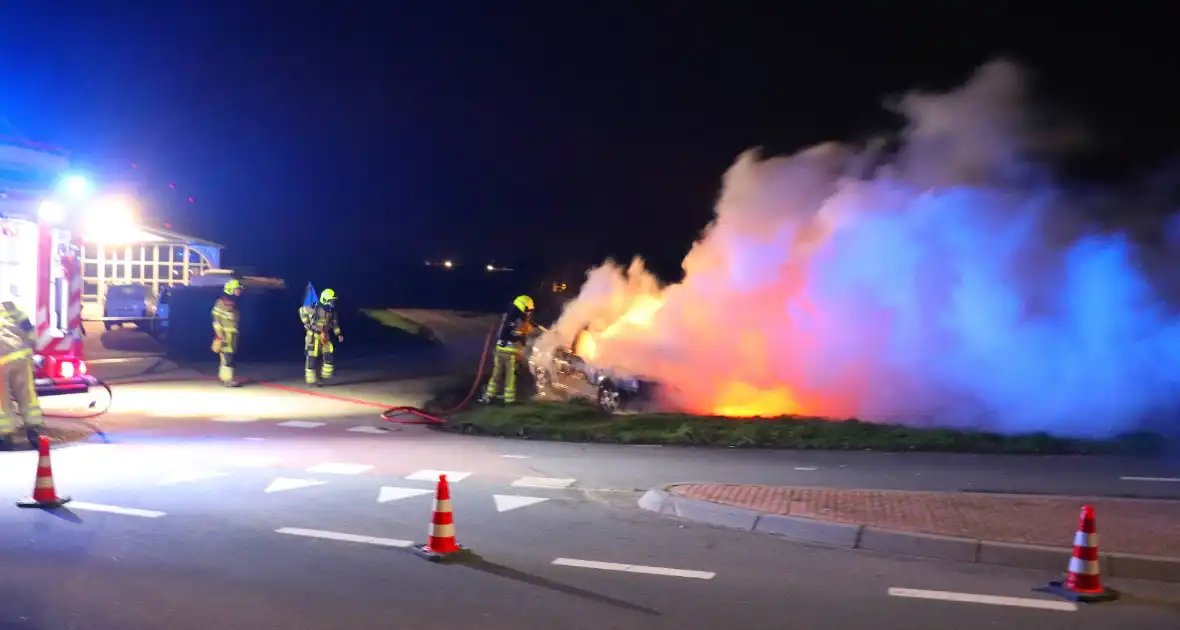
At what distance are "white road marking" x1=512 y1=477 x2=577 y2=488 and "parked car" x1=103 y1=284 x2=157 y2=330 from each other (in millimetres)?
20194

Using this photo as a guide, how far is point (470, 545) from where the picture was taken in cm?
722

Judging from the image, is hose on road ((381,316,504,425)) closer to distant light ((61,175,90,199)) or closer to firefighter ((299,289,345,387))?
firefighter ((299,289,345,387))

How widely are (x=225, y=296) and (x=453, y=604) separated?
46.6 ft

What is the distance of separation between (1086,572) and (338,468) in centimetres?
753

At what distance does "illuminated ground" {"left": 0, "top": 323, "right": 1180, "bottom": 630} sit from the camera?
5.55 metres

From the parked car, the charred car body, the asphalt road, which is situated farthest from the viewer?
the parked car

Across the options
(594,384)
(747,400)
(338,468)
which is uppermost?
(594,384)

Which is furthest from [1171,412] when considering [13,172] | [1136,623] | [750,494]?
[13,172]

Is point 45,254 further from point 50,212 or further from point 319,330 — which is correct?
point 319,330

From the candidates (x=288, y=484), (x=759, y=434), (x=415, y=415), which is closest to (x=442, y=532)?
(x=288, y=484)

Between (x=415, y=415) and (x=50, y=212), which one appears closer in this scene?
(x=50, y=212)

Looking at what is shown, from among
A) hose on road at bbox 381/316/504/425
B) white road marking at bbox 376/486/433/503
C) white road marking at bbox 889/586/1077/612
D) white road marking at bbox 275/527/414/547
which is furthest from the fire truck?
white road marking at bbox 889/586/1077/612

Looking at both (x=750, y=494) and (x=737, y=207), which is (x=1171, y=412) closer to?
(x=737, y=207)

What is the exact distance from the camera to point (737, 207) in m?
17.0
